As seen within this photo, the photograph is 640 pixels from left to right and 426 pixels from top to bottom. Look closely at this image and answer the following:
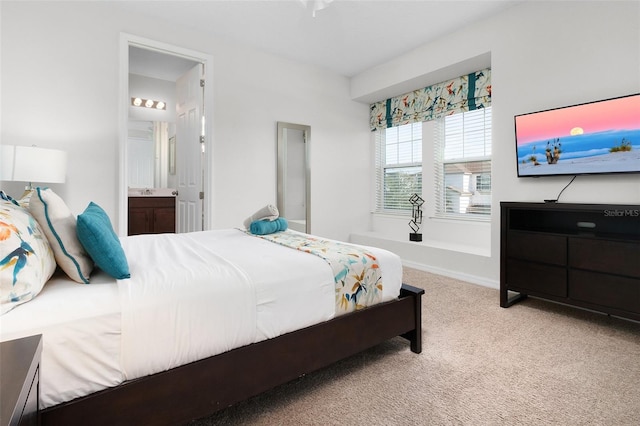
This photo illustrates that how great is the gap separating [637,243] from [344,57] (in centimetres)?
349

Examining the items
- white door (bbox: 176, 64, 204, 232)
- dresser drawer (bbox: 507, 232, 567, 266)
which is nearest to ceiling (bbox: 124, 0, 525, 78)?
white door (bbox: 176, 64, 204, 232)

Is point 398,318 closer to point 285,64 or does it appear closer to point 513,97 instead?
point 513,97

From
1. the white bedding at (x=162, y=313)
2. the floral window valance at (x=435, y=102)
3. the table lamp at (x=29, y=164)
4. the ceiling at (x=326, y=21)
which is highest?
the ceiling at (x=326, y=21)

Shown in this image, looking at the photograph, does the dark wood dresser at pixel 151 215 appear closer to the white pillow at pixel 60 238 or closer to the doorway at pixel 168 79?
the doorway at pixel 168 79

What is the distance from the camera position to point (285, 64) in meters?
4.20

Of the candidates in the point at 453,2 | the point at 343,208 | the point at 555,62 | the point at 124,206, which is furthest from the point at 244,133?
the point at 555,62

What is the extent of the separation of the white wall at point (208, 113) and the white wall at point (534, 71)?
1264 mm

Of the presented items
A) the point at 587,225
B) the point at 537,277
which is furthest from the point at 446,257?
the point at 587,225

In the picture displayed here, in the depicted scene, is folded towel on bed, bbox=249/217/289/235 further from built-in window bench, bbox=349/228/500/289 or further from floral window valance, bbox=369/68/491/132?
floral window valance, bbox=369/68/491/132

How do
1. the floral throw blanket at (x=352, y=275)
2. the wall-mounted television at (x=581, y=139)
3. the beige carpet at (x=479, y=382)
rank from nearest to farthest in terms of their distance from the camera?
the beige carpet at (x=479, y=382) → the floral throw blanket at (x=352, y=275) → the wall-mounted television at (x=581, y=139)

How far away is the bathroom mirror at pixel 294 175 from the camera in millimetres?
4230

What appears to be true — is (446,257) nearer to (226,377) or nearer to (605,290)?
(605,290)

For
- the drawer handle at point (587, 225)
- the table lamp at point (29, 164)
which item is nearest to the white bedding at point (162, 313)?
the table lamp at point (29, 164)

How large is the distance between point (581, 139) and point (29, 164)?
13.5 feet
